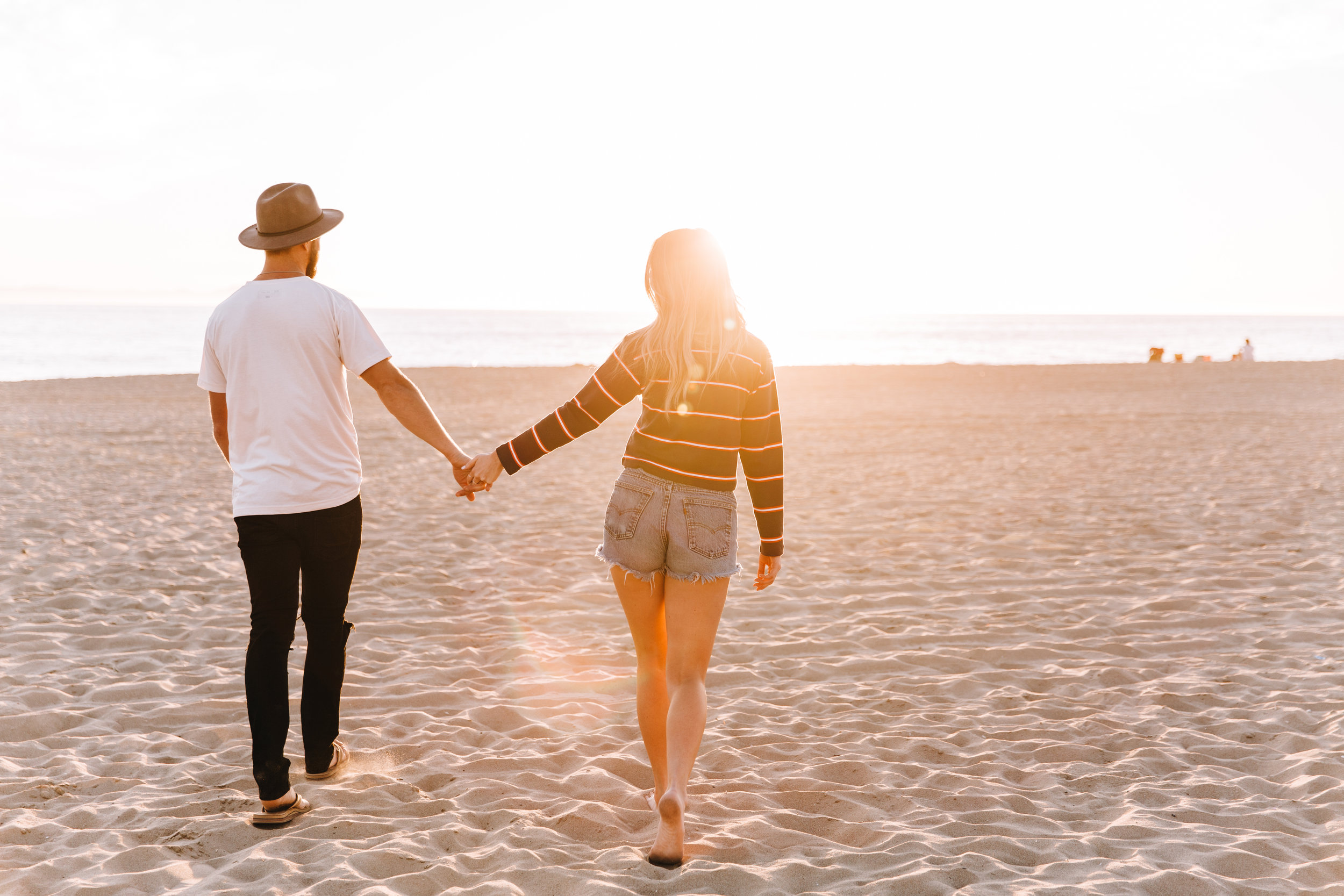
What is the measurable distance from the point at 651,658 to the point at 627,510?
0.57 m

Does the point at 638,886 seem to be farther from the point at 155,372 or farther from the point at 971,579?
the point at 155,372

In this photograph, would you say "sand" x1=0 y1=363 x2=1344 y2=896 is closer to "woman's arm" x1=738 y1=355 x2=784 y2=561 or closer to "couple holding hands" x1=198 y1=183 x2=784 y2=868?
"couple holding hands" x1=198 y1=183 x2=784 y2=868

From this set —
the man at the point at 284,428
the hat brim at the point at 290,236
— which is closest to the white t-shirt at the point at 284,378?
the man at the point at 284,428

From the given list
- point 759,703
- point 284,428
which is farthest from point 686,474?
point 759,703

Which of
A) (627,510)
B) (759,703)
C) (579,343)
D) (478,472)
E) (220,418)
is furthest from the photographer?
(579,343)

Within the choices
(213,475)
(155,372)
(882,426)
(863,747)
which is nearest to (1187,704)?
(863,747)

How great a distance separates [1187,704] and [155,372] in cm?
3557

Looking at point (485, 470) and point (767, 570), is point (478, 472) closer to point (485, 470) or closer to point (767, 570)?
point (485, 470)

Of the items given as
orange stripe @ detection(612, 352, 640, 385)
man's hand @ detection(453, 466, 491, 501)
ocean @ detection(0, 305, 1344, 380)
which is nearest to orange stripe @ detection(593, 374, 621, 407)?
orange stripe @ detection(612, 352, 640, 385)

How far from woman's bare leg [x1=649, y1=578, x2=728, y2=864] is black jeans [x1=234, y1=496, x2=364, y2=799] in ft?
3.90

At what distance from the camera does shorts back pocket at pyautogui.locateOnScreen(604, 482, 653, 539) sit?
310 cm

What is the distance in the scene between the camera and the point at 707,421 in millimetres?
3061

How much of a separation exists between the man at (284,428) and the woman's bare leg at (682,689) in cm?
98

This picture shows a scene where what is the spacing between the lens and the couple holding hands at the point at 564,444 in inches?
120
